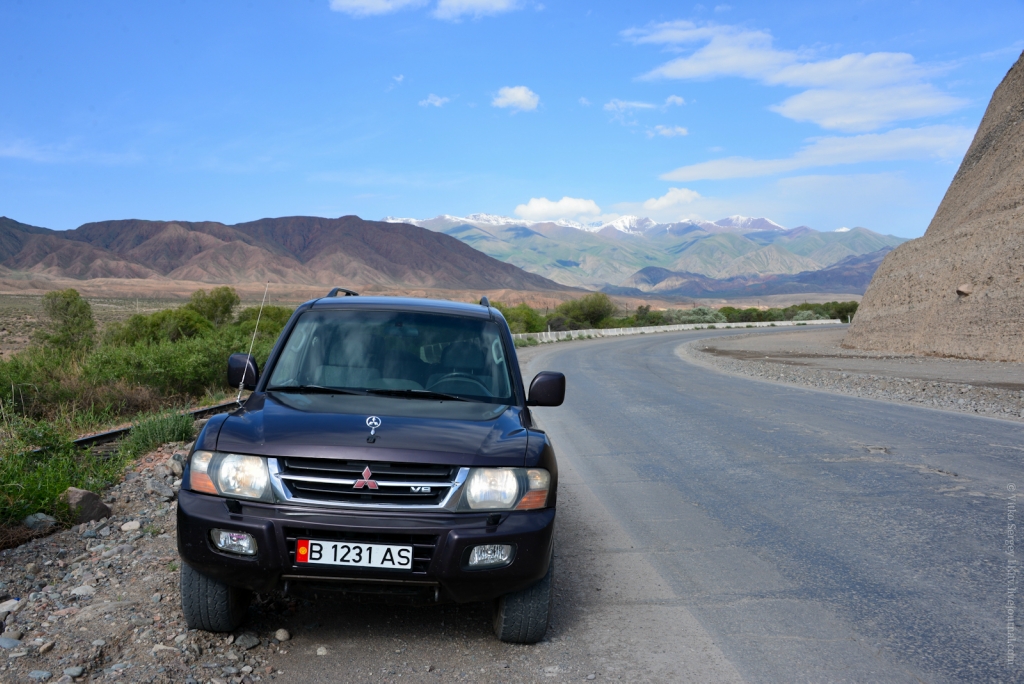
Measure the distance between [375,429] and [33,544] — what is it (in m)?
3.26

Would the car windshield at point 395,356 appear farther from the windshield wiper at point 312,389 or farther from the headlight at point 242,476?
the headlight at point 242,476

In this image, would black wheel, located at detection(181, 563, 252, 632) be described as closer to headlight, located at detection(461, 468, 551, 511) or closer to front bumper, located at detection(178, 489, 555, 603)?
front bumper, located at detection(178, 489, 555, 603)

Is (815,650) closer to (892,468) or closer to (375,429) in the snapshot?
(375,429)

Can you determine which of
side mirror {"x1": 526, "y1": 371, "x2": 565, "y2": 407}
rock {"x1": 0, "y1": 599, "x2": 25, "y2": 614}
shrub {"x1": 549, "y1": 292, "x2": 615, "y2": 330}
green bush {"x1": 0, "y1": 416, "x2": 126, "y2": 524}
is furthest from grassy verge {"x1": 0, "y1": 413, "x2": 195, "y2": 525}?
shrub {"x1": 549, "y1": 292, "x2": 615, "y2": 330}

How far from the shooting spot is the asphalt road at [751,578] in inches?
147

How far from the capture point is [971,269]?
35000 millimetres

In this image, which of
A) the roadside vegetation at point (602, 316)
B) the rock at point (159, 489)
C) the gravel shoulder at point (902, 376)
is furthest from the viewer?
the roadside vegetation at point (602, 316)

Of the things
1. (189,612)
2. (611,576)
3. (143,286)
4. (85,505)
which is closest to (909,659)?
(611,576)

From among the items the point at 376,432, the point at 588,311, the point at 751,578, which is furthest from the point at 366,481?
the point at 588,311

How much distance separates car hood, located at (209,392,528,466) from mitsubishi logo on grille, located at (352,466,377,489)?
0.06 m

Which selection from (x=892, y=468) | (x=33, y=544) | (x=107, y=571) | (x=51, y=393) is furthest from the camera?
(x=51, y=393)

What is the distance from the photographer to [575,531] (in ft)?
20.2

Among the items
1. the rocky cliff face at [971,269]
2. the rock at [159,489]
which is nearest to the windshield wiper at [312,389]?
the rock at [159,489]

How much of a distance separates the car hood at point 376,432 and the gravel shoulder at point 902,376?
1223 cm
